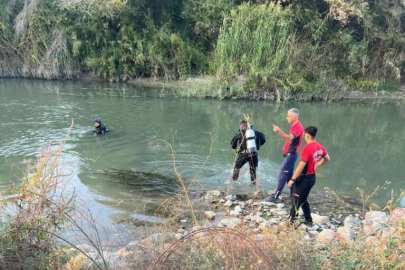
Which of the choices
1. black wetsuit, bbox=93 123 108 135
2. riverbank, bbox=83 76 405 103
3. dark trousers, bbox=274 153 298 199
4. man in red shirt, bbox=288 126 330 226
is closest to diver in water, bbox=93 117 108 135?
black wetsuit, bbox=93 123 108 135

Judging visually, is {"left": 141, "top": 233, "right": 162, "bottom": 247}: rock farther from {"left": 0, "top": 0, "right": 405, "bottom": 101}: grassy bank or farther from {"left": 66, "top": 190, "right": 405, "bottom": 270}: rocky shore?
{"left": 0, "top": 0, "right": 405, "bottom": 101}: grassy bank

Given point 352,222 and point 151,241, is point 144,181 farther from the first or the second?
point 352,222

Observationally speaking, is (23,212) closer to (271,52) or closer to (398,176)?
(398,176)

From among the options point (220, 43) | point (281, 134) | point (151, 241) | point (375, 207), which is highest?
point (220, 43)

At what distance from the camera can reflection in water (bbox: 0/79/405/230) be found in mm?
7945

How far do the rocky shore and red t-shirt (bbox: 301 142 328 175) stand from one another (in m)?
0.93

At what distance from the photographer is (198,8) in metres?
19.2

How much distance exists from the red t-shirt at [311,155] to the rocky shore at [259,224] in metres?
0.93

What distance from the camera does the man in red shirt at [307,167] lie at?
5.17 metres

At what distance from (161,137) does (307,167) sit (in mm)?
6667

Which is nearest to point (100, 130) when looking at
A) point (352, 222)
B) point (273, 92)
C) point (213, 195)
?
point (213, 195)

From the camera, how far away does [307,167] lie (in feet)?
17.3

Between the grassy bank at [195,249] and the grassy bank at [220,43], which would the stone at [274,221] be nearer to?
the grassy bank at [195,249]

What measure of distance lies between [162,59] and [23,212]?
1644cm
